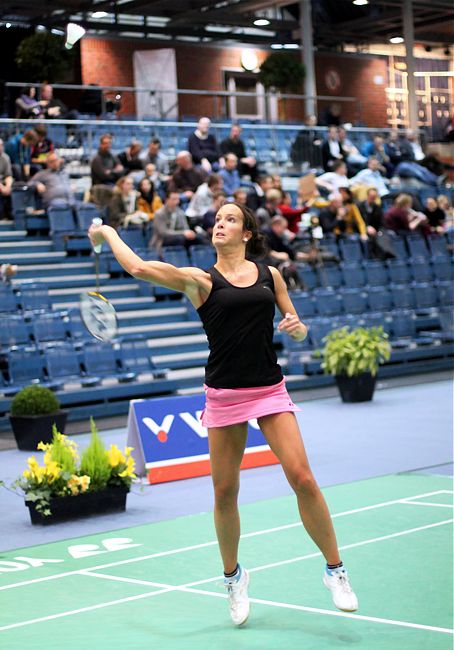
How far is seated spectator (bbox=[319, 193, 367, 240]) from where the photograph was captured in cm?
2191

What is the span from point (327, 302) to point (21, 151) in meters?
5.90

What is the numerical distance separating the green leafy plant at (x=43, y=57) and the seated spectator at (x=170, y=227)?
702 centimetres

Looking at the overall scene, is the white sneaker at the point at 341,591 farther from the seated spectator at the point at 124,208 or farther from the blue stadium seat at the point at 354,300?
the blue stadium seat at the point at 354,300

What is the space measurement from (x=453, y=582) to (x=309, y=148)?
1972 cm

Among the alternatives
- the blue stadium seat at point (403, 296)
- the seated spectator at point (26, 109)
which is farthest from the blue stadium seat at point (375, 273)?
the seated spectator at point (26, 109)

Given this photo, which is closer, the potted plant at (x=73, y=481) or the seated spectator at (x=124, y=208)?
the potted plant at (x=73, y=481)

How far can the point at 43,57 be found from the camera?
79.9ft

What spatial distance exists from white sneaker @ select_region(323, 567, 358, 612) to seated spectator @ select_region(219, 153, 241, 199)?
48.3 ft

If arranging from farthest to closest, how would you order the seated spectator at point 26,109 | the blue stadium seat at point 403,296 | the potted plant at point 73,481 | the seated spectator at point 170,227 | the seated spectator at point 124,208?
1. the seated spectator at point 26,109
2. the blue stadium seat at point 403,296
3. the seated spectator at point 124,208
4. the seated spectator at point 170,227
5. the potted plant at point 73,481

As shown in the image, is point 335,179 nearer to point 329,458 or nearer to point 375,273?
point 375,273

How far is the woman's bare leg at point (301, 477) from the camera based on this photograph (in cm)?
603

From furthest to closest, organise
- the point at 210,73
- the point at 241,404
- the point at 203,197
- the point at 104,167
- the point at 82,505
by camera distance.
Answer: the point at 210,73 → the point at 104,167 → the point at 203,197 → the point at 82,505 → the point at 241,404

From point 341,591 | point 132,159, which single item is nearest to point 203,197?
point 132,159

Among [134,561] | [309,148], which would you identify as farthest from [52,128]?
[134,561]
